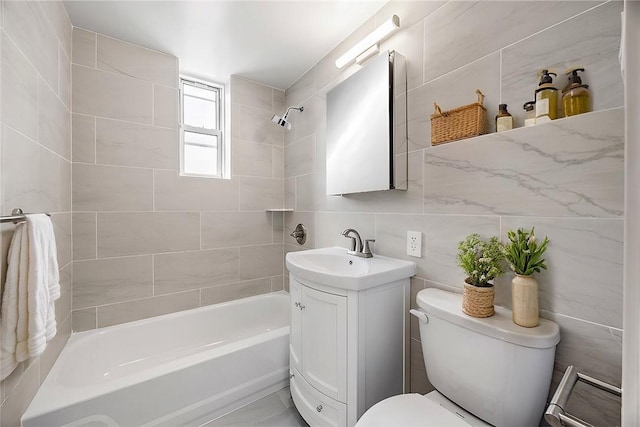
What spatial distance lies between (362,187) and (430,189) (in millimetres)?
407

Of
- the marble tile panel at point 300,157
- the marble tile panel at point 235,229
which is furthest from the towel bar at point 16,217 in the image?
the marble tile panel at point 300,157

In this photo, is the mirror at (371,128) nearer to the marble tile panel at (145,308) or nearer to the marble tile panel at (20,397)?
the marble tile panel at (145,308)

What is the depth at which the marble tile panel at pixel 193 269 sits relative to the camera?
1.97 meters

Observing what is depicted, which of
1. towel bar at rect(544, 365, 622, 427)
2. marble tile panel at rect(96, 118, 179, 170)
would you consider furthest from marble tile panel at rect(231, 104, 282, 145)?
towel bar at rect(544, 365, 622, 427)

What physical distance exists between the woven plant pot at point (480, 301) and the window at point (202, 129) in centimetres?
207

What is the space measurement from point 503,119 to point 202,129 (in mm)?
2163

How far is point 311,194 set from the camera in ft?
7.07

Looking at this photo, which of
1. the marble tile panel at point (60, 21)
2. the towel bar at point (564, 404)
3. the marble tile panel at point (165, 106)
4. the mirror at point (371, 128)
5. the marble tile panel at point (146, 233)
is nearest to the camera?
the towel bar at point (564, 404)

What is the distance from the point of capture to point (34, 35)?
1134 mm

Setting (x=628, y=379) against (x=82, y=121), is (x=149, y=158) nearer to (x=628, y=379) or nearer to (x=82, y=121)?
(x=82, y=121)

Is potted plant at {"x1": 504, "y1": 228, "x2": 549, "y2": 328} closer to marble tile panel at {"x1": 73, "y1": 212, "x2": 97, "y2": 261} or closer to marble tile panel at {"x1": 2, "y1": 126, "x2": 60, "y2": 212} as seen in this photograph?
marble tile panel at {"x1": 2, "y1": 126, "x2": 60, "y2": 212}

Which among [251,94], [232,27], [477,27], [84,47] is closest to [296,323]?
[477,27]

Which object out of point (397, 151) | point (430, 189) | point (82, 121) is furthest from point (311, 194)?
point (82, 121)

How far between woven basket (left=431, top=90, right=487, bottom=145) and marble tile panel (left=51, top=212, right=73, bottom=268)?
77.0 inches
